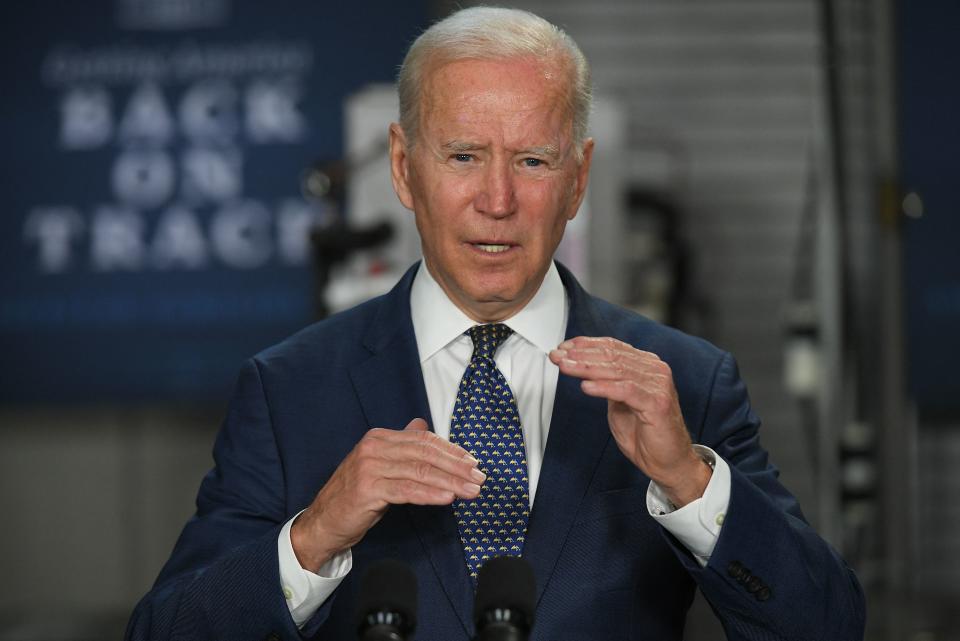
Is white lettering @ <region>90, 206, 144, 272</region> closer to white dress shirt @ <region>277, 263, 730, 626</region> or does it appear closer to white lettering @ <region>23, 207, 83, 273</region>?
white lettering @ <region>23, 207, 83, 273</region>

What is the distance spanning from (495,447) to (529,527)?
12 cm

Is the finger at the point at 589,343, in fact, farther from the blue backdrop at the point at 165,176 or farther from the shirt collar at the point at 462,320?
the blue backdrop at the point at 165,176

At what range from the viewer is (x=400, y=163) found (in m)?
2.07

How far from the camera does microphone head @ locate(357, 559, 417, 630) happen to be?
142cm

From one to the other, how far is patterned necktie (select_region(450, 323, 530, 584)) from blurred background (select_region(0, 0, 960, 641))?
13.3 ft

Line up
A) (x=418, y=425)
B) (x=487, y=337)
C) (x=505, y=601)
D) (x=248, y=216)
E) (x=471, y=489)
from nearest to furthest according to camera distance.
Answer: (x=505, y=601) → (x=471, y=489) → (x=418, y=425) → (x=487, y=337) → (x=248, y=216)

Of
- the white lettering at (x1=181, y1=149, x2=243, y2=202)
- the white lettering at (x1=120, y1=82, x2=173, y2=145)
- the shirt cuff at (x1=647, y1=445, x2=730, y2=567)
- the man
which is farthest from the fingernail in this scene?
the white lettering at (x1=120, y1=82, x2=173, y2=145)

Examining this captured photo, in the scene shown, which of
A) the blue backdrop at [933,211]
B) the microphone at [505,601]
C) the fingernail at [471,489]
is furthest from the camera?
the blue backdrop at [933,211]

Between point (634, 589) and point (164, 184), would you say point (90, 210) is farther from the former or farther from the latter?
point (634, 589)

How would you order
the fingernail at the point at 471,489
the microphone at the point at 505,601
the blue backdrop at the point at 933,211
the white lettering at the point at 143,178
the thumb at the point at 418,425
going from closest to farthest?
the microphone at the point at 505,601
the fingernail at the point at 471,489
the thumb at the point at 418,425
the blue backdrop at the point at 933,211
the white lettering at the point at 143,178

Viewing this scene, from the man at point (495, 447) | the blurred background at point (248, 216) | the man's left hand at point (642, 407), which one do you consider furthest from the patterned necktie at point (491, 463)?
the blurred background at point (248, 216)

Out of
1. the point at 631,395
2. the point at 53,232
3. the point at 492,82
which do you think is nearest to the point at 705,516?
the point at 631,395

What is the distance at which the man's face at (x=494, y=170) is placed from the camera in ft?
6.19

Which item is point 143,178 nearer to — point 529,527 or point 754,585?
point 529,527
